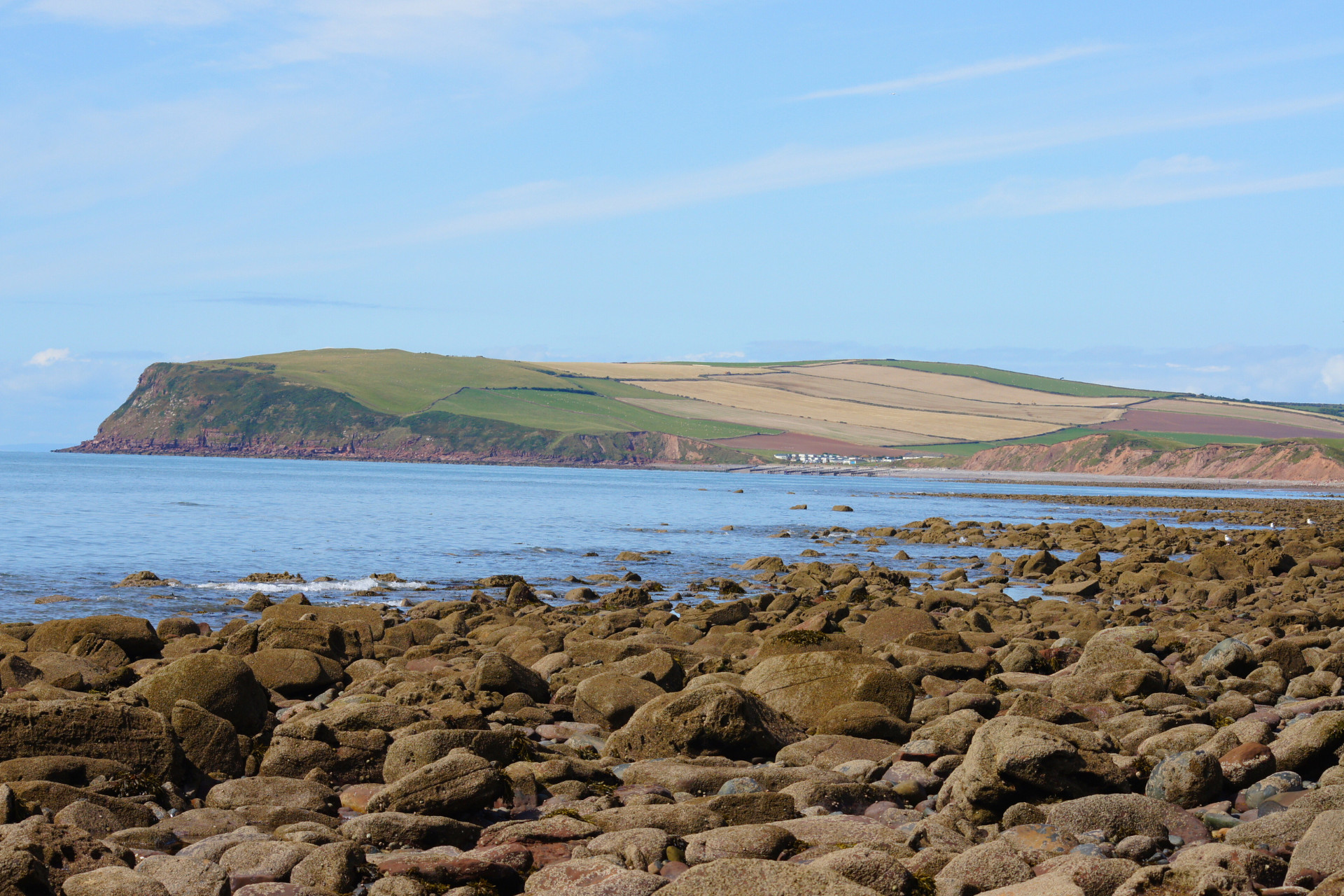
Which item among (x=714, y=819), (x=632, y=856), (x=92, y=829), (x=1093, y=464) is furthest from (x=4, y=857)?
(x=1093, y=464)

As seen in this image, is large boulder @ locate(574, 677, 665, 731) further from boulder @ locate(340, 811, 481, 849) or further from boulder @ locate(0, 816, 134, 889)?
boulder @ locate(0, 816, 134, 889)

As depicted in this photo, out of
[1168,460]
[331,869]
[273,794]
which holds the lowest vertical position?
[273,794]

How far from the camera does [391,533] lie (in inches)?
1998

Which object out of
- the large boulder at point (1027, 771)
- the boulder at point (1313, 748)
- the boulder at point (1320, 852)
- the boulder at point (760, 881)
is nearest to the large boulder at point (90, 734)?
the boulder at point (760, 881)

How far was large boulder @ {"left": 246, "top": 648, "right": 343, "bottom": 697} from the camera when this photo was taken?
14141 mm

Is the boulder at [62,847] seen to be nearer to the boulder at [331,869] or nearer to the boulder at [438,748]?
the boulder at [331,869]

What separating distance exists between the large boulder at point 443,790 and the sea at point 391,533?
1664cm

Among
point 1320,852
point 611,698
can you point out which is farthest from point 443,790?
point 1320,852

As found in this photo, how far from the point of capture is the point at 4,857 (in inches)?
255

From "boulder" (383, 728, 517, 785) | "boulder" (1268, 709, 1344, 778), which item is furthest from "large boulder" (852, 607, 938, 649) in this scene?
"boulder" (383, 728, 517, 785)

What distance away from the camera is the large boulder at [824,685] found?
1236 cm

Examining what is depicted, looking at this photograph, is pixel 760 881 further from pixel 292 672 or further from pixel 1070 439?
pixel 1070 439

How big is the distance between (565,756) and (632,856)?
3.29 metres

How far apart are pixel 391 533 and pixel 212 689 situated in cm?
4049
